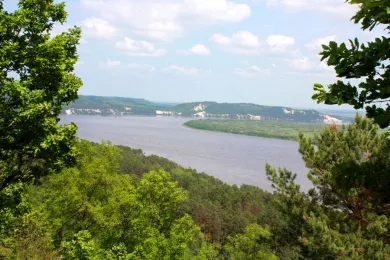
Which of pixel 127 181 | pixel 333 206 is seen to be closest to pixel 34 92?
pixel 127 181

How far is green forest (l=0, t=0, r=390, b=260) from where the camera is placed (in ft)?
16.3

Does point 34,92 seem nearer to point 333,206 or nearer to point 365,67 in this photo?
point 365,67

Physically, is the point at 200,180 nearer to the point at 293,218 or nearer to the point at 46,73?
the point at 293,218

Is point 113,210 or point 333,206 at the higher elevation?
point 333,206

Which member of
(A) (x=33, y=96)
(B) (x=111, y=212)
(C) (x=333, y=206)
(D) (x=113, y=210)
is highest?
(A) (x=33, y=96)

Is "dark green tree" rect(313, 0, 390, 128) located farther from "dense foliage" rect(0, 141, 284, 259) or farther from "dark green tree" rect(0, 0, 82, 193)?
"dense foliage" rect(0, 141, 284, 259)

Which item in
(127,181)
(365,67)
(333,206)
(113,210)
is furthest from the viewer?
(127,181)

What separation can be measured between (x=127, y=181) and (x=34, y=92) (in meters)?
10.8

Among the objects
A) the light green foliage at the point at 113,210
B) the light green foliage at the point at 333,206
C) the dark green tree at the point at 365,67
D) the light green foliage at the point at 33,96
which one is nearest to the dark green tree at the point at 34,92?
A: the light green foliage at the point at 33,96

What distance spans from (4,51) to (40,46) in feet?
2.37

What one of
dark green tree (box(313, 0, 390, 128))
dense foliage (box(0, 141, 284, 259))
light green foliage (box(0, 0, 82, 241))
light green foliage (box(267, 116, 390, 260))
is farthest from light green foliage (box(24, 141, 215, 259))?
dark green tree (box(313, 0, 390, 128))

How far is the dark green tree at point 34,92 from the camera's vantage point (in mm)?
6793

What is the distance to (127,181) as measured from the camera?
17047 millimetres

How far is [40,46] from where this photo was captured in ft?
23.5
